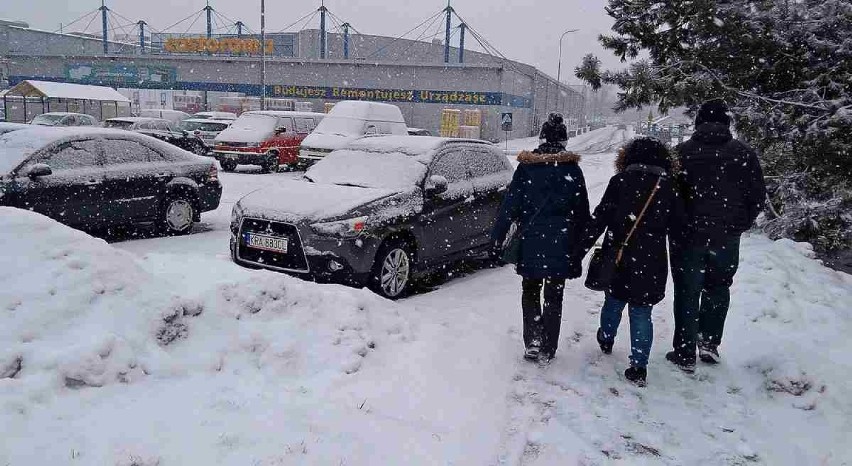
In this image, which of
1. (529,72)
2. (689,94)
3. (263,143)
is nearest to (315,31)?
(529,72)

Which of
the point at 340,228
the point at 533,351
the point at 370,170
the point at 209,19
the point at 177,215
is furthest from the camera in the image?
the point at 209,19

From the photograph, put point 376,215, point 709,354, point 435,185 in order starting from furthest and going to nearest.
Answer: point 435,185 < point 376,215 < point 709,354

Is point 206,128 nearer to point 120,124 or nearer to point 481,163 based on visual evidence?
point 120,124

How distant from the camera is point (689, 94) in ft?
26.3

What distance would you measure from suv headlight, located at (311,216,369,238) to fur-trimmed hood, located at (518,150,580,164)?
1980mm

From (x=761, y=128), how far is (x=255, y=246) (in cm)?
639

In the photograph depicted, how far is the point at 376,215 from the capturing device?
6164 mm

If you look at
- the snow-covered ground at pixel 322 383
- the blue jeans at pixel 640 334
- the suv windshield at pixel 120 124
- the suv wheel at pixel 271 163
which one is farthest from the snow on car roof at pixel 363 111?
the blue jeans at pixel 640 334

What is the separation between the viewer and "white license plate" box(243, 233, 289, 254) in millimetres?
6094

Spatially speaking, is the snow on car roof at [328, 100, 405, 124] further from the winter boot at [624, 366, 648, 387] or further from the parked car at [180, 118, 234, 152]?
the winter boot at [624, 366, 648, 387]

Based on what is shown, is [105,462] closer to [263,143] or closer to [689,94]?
[689,94]

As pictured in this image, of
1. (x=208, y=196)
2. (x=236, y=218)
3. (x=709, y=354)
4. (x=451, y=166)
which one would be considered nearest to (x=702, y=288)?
(x=709, y=354)

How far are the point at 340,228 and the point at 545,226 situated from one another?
2153mm

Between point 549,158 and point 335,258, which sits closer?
point 549,158
